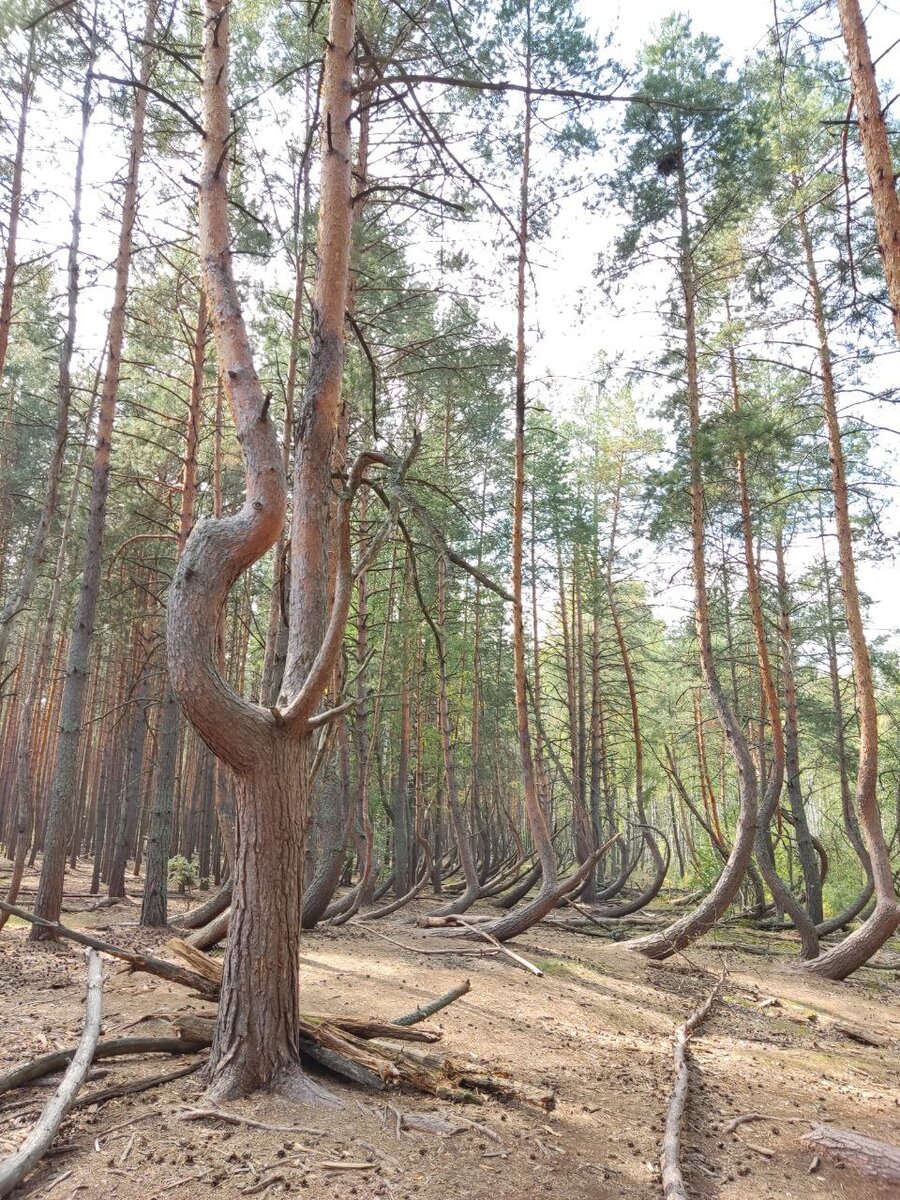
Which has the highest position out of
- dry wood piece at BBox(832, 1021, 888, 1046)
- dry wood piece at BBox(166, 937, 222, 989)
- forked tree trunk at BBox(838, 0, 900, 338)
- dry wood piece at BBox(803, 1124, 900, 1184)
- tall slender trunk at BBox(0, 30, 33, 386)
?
tall slender trunk at BBox(0, 30, 33, 386)

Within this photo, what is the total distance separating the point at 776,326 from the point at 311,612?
30.4ft

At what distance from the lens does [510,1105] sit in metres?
4.09

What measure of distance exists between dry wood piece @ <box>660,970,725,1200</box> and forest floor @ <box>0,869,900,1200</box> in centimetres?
9

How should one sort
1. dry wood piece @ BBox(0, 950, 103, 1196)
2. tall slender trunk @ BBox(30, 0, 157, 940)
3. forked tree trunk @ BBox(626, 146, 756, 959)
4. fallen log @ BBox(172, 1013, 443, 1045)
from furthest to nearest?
forked tree trunk @ BBox(626, 146, 756, 959), tall slender trunk @ BBox(30, 0, 157, 940), fallen log @ BBox(172, 1013, 443, 1045), dry wood piece @ BBox(0, 950, 103, 1196)

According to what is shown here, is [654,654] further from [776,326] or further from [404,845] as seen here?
[776,326]

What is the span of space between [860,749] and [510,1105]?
731 centimetres

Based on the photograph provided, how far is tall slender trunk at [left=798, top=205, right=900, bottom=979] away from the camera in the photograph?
29.3 feet

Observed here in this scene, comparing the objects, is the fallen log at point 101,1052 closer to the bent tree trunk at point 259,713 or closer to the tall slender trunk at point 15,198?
the bent tree trunk at point 259,713

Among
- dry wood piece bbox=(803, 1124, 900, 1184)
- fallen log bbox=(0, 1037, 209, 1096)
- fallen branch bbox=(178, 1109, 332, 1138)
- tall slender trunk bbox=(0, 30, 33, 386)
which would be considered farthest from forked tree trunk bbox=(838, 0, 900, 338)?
tall slender trunk bbox=(0, 30, 33, 386)

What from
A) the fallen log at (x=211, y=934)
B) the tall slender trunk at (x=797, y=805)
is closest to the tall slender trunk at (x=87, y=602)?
the fallen log at (x=211, y=934)

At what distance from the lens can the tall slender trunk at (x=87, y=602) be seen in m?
8.02

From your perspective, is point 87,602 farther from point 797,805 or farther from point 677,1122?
point 797,805

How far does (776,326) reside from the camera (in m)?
10.4

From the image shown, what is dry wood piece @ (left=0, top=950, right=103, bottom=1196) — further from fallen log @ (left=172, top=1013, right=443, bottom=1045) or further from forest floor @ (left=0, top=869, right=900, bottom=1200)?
fallen log @ (left=172, top=1013, right=443, bottom=1045)
